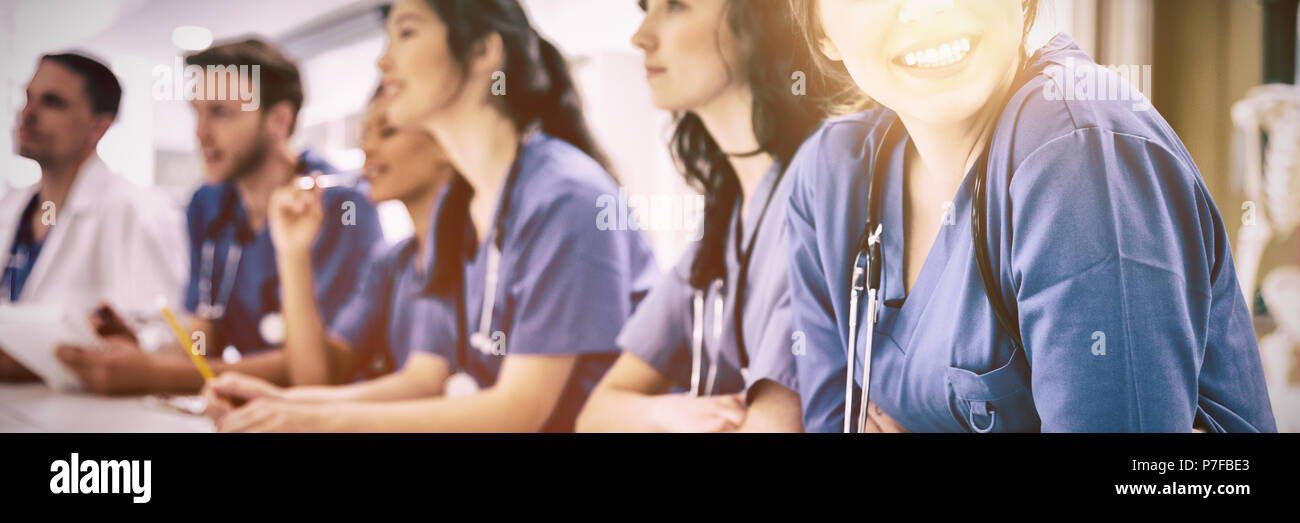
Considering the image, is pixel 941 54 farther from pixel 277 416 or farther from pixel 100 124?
pixel 100 124

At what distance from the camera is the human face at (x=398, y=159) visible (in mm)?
2109

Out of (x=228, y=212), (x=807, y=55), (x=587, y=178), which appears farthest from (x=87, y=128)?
(x=807, y=55)

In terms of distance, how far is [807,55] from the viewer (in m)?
1.97

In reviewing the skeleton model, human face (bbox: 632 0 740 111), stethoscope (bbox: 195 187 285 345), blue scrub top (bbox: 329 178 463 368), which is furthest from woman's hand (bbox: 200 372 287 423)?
the skeleton model

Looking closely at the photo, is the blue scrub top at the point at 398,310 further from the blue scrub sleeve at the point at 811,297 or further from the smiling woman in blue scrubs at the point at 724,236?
the blue scrub sleeve at the point at 811,297

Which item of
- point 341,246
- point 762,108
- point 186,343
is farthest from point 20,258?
point 762,108

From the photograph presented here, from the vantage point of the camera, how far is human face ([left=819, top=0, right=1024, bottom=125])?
185 centimetres

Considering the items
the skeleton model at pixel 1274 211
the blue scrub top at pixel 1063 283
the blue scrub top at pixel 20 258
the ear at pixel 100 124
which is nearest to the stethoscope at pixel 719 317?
the blue scrub top at pixel 1063 283

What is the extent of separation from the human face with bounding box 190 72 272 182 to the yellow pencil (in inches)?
14.0

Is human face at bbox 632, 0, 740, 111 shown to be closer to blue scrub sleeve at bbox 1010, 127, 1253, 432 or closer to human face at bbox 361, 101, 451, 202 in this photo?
human face at bbox 361, 101, 451, 202

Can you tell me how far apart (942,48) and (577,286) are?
37.7 inches
